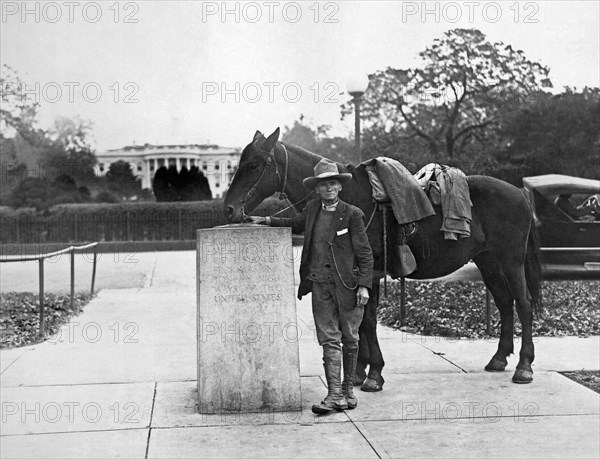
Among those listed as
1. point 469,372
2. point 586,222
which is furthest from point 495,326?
point 586,222

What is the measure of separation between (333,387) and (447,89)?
32.0 meters

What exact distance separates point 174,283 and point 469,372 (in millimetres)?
10472

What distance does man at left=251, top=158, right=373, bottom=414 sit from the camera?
593cm

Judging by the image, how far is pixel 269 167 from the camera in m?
6.54

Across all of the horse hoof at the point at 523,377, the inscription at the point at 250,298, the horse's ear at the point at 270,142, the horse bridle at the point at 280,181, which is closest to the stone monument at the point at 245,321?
the inscription at the point at 250,298

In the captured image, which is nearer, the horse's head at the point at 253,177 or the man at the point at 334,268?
the man at the point at 334,268

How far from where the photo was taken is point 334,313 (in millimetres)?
6059

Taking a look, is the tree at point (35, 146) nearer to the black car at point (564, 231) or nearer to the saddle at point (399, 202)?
the black car at point (564, 231)

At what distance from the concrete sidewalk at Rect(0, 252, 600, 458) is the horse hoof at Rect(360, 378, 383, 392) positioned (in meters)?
0.05

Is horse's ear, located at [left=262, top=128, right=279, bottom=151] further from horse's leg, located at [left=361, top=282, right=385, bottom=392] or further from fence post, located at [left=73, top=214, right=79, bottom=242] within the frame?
fence post, located at [left=73, top=214, right=79, bottom=242]

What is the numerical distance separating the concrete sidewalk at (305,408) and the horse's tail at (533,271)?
2.29 feet

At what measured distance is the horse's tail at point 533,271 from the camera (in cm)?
770

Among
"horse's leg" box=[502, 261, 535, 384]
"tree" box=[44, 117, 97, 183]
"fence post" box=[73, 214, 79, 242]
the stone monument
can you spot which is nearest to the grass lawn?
the stone monument

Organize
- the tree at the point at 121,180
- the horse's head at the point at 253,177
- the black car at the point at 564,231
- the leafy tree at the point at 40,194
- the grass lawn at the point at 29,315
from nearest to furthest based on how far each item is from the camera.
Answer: the horse's head at the point at 253,177 → the grass lawn at the point at 29,315 → the black car at the point at 564,231 → the leafy tree at the point at 40,194 → the tree at the point at 121,180
